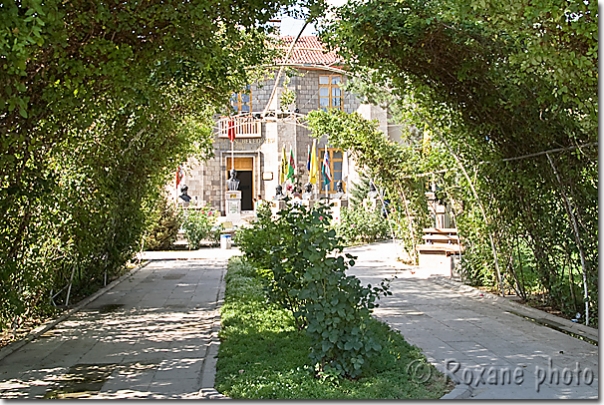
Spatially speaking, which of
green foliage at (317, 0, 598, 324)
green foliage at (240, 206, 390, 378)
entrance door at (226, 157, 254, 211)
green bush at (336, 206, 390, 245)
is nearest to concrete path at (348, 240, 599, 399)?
green foliage at (240, 206, 390, 378)

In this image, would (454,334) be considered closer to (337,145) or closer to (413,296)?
(413,296)

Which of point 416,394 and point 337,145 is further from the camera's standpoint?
point 337,145

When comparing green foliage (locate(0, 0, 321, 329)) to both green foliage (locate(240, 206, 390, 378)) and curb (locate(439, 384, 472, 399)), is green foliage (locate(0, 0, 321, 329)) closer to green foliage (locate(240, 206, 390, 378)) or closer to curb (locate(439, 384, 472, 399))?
green foliage (locate(240, 206, 390, 378))

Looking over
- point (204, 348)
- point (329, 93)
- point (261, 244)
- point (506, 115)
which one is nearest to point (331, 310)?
point (204, 348)

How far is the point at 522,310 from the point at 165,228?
12177 mm

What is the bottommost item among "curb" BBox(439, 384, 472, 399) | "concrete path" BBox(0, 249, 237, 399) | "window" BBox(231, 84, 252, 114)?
"concrete path" BBox(0, 249, 237, 399)

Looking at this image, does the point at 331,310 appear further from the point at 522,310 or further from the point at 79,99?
the point at 522,310

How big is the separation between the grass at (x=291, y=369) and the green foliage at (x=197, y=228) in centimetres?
1218

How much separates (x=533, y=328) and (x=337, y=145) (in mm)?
6548

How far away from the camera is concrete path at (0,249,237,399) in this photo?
4.24 meters

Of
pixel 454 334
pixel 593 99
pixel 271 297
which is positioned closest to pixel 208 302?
pixel 271 297

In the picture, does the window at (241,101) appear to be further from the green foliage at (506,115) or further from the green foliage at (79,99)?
the green foliage at (506,115)

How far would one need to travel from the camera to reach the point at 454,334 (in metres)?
5.83

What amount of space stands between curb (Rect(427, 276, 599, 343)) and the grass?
177 cm
